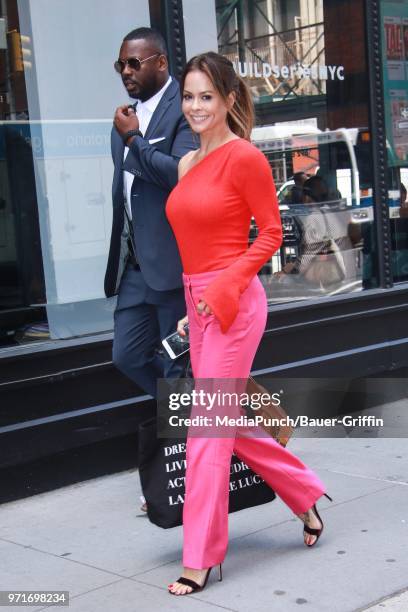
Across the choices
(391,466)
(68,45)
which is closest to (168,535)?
(391,466)

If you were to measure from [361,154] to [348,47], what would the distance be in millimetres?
721

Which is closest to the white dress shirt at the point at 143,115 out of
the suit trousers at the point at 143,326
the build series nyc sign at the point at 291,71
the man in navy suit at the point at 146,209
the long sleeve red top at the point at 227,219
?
the man in navy suit at the point at 146,209

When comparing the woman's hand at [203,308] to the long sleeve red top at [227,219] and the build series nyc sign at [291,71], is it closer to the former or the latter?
the long sleeve red top at [227,219]

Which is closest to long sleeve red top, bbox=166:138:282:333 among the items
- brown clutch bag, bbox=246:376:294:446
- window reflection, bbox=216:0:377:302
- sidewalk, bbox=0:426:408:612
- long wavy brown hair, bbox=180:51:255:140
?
long wavy brown hair, bbox=180:51:255:140

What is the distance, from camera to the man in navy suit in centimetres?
429

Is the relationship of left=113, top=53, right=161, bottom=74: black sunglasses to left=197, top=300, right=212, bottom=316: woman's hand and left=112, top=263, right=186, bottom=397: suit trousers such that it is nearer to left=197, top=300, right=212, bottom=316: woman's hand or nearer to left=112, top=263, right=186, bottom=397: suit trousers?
left=112, top=263, right=186, bottom=397: suit trousers

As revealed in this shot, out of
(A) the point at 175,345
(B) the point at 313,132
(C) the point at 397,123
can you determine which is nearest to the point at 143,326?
(A) the point at 175,345

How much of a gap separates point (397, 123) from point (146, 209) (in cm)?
326

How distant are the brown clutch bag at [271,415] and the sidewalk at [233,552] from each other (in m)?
0.49

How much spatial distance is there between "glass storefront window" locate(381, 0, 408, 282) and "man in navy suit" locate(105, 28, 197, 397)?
9.52ft

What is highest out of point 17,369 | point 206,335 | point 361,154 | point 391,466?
point 361,154

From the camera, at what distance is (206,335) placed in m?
3.77

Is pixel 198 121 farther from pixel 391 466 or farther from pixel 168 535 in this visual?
pixel 391 466

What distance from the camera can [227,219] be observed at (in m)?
3.73
